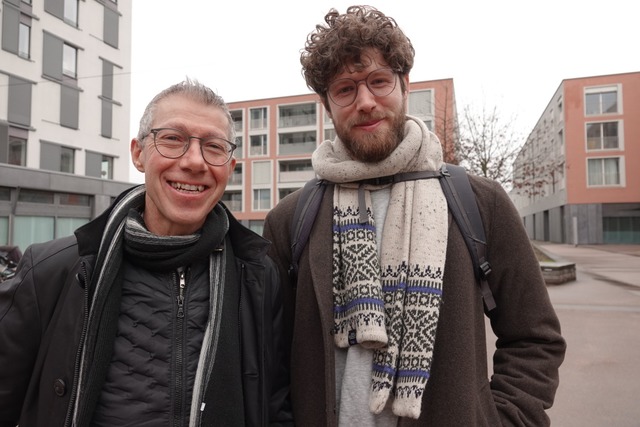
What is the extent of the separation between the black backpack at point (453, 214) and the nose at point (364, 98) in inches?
12.1

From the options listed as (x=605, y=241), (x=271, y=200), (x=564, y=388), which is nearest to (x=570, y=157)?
(x=605, y=241)

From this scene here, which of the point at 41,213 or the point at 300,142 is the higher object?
the point at 300,142

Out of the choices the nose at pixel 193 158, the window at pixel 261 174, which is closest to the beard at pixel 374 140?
the nose at pixel 193 158

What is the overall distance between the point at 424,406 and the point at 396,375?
0.17 metres

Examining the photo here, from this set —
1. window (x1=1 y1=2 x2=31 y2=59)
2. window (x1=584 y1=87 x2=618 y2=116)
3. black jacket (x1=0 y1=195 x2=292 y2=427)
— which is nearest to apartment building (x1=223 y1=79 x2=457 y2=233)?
window (x1=1 y1=2 x2=31 y2=59)

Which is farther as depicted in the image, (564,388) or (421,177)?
(564,388)

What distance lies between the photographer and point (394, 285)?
1655mm

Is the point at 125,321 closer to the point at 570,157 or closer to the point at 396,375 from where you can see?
the point at 396,375

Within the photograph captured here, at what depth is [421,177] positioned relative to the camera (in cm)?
179

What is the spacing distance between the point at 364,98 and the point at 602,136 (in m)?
44.0

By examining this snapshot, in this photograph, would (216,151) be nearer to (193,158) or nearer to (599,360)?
(193,158)

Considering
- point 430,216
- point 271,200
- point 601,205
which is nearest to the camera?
point 430,216

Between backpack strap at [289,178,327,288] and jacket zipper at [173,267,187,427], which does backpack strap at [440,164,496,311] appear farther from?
jacket zipper at [173,267,187,427]

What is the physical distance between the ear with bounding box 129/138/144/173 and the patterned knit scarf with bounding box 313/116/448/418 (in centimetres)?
77
